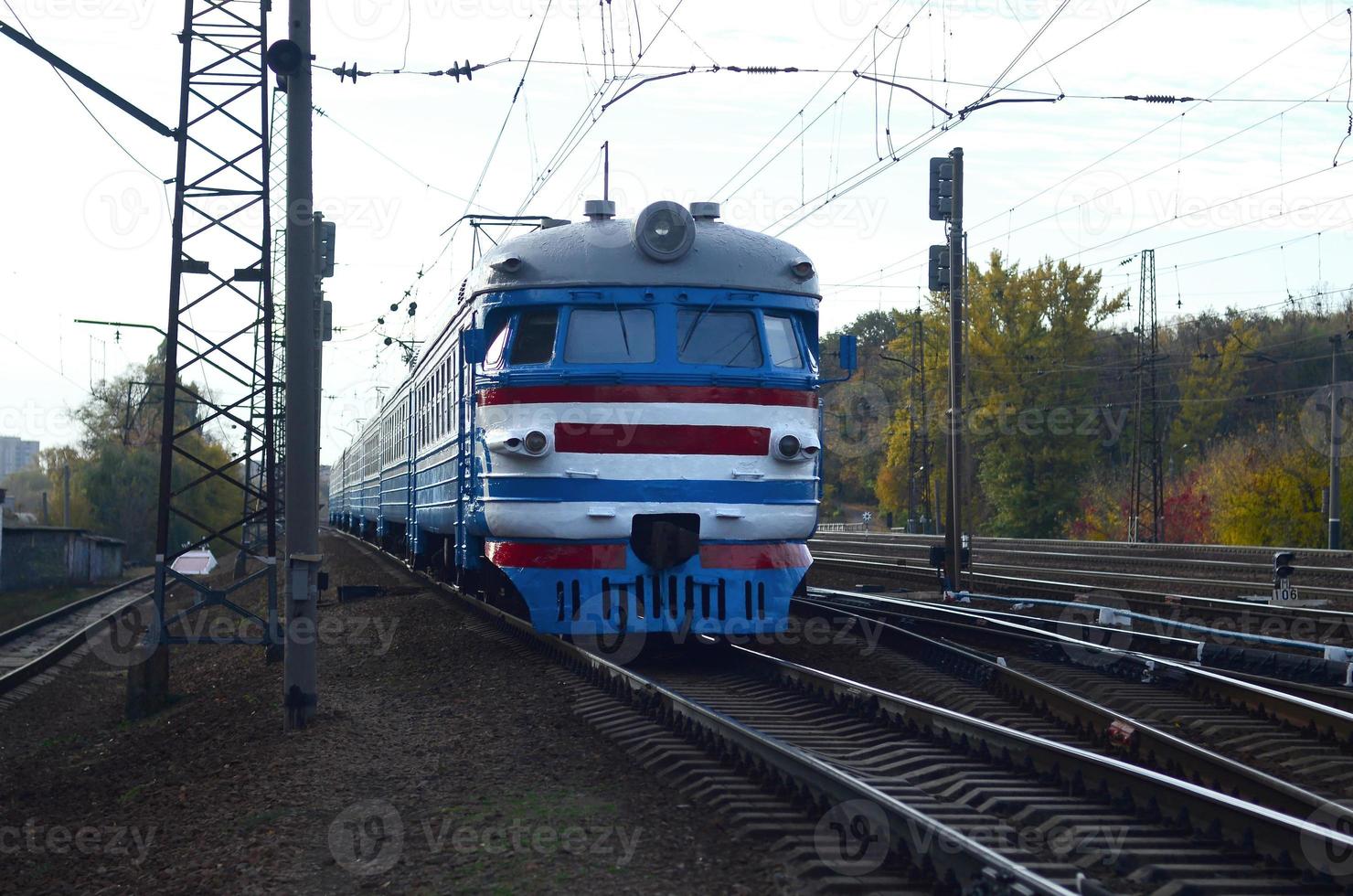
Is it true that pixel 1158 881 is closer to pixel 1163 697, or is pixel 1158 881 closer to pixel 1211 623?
pixel 1163 697

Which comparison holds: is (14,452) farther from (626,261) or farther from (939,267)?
(626,261)

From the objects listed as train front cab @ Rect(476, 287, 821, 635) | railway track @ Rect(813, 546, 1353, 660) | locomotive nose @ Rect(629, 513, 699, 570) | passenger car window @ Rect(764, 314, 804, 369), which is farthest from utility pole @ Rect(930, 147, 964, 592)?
locomotive nose @ Rect(629, 513, 699, 570)

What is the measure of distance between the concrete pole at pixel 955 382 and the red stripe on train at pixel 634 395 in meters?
7.76

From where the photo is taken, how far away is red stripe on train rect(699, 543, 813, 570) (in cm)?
990

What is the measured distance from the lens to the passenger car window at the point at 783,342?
34.6ft

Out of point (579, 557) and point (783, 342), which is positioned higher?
point (783, 342)


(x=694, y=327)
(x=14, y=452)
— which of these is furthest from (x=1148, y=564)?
(x=14, y=452)

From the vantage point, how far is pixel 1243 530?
34156 mm

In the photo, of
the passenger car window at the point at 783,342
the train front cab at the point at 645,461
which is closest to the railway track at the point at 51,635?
the train front cab at the point at 645,461

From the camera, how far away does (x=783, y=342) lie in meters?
10.6

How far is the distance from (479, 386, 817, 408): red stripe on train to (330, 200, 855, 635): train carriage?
0.04 ft

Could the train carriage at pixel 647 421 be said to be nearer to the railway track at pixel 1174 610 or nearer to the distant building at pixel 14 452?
the railway track at pixel 1174 610

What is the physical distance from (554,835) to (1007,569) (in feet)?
68.1

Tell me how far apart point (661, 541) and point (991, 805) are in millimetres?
4288
